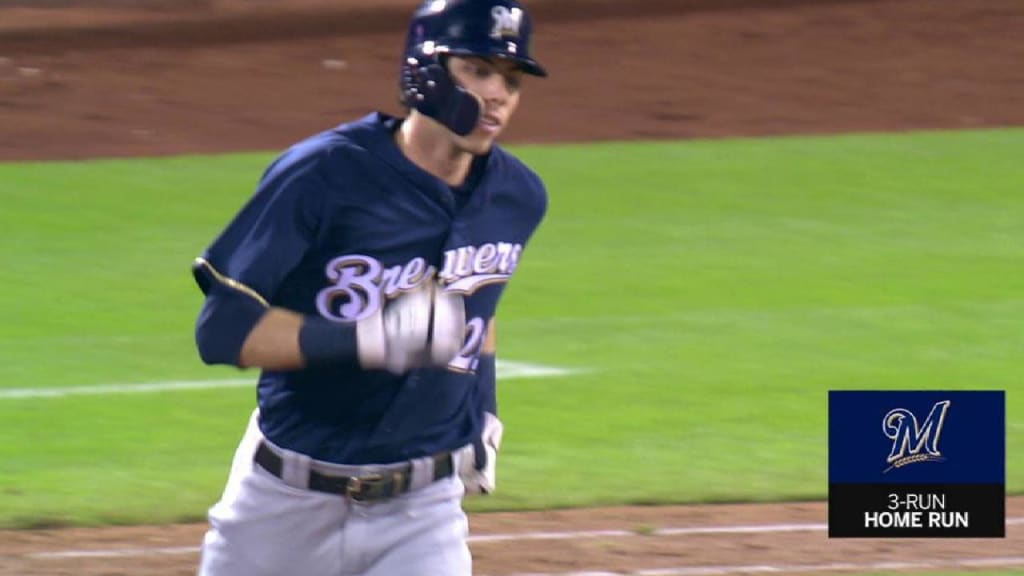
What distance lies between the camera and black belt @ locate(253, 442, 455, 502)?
4453 millimetres

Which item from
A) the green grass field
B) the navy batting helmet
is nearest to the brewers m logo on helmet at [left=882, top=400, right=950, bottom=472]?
the green grass field

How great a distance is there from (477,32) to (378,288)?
0.60m

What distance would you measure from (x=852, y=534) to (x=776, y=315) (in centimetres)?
465

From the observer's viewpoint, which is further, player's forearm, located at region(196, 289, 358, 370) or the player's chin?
the player's chin

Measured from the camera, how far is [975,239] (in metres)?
14.7

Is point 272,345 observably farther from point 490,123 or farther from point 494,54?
point 494,54

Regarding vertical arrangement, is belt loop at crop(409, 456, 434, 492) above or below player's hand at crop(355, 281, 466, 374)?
below

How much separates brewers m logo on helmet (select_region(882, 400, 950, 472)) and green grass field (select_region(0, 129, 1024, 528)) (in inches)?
14.4

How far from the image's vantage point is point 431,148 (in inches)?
178
